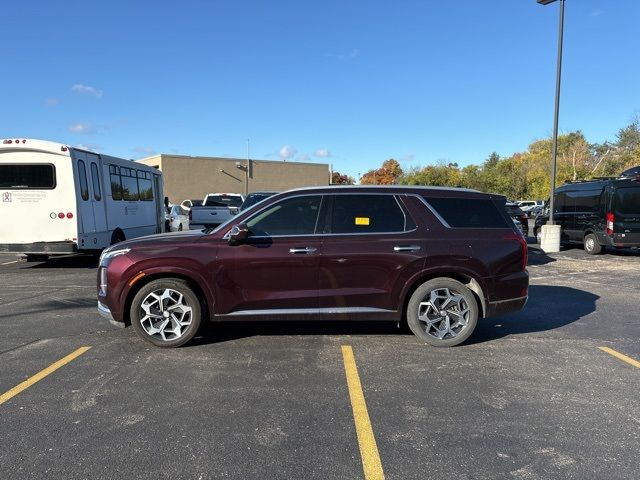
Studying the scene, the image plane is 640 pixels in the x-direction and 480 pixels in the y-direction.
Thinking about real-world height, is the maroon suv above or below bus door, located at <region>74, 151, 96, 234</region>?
below

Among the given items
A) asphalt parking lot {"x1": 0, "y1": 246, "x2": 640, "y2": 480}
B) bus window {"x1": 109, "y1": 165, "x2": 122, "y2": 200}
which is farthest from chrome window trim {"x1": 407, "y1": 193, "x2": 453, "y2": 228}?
bus window {"x1": 109, "y1": 165, "x2": 122, "y2": 200}

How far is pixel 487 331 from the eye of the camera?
Answer: 20.9ft

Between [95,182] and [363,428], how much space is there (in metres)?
10.8

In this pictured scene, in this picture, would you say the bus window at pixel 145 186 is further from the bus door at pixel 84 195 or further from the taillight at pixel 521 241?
the taillight at pixel 521 241

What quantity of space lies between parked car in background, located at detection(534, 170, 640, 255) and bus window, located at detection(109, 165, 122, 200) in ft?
46.2

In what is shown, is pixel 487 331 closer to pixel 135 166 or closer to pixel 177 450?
pixel 177 450

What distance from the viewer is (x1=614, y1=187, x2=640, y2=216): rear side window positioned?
14.1 meters

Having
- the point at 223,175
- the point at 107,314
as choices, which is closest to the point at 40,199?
the point at 107,314

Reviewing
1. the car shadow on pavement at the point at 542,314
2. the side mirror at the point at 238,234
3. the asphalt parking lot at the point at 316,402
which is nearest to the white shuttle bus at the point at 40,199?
the asphalt parking lot at the point at 316,402

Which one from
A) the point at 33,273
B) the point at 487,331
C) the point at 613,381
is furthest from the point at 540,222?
the point at 33,273

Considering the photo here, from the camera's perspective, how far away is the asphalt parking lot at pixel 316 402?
3.24 meters

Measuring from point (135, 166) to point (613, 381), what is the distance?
554 inches

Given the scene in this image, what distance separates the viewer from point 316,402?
4.16 m

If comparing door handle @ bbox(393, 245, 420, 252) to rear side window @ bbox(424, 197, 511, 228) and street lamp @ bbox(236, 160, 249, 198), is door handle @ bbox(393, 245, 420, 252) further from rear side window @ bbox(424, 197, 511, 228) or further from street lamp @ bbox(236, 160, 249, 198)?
street lamp @ bbox(236, 160, 249, 198)
